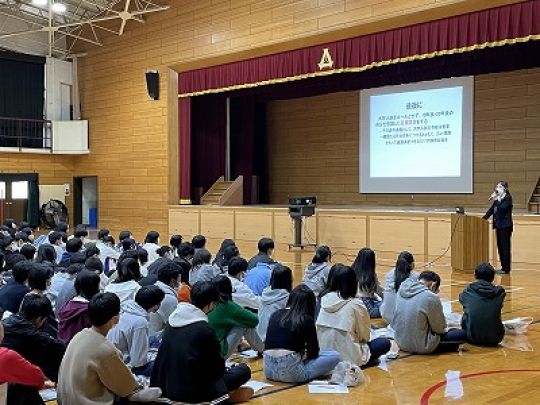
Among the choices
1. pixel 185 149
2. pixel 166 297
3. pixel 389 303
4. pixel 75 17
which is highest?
pixel 75 17

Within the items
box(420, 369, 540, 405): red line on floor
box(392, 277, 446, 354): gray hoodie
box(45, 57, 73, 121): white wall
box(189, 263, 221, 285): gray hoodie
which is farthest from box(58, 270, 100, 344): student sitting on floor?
box(45, 57, 73, 121): white wall

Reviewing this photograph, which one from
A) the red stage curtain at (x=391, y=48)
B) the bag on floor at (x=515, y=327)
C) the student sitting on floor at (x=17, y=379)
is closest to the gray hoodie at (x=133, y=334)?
the student sitting on floor at (x=17, y=379)

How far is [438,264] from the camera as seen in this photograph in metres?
10.8

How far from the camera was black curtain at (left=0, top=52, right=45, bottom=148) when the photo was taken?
61.0 ft

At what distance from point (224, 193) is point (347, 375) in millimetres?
12164

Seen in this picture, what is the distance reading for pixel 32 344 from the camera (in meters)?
3.51

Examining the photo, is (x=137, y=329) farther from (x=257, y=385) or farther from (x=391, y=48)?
(x=391, y=48)

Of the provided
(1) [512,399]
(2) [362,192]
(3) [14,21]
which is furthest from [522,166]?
(3) [14,21]

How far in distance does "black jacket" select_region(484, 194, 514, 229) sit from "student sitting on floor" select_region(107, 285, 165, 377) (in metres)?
6.44

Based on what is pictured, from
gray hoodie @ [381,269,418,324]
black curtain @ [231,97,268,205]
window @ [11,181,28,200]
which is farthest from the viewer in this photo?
window @ [11,181,28,200]

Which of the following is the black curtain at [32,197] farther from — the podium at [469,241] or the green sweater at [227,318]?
the green sweater at [227,318]

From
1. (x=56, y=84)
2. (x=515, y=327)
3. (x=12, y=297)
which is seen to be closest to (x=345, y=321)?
(x=515, y=327)

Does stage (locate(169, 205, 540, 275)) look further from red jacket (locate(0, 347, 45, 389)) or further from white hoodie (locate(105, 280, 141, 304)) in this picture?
red jacket (locate(0, 347, 45, 389))

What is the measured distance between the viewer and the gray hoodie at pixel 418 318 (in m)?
4.81
